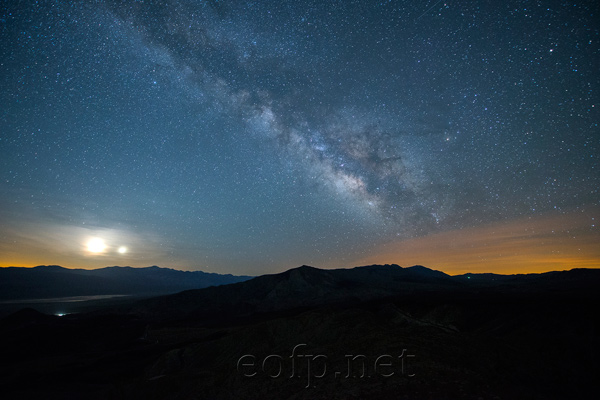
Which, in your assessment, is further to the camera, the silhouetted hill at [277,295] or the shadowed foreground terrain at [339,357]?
the silhouetted hill at [277,295]

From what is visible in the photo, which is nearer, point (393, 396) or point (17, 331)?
point (393, 396)

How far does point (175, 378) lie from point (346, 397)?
1362cm

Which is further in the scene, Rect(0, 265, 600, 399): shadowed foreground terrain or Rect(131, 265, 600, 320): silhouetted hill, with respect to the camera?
Rect(131, 265, 600, 320): silhouetted hill

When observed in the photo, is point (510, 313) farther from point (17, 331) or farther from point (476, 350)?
point (17, 331)

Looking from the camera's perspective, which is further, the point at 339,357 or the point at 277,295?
the point at 277,295

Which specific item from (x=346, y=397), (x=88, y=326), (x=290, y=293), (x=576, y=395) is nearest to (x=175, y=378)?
(x=346, y=397)

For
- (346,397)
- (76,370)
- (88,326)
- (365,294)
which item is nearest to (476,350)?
(346,397)

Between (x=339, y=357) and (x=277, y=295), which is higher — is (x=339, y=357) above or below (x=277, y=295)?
above

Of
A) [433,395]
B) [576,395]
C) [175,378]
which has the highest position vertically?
[433,395]

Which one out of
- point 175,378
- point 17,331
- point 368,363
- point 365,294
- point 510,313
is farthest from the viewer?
point 365,294

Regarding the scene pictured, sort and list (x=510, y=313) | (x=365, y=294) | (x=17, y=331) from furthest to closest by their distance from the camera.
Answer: (x=365, y=294) → (x=17, y=331) → (x=510, y=313)

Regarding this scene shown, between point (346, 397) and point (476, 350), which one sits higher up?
point (476, 350)

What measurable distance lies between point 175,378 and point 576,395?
2112cm

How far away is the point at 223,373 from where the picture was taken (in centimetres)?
1680
